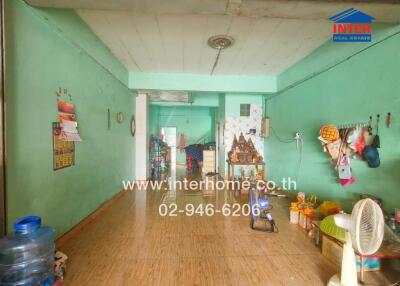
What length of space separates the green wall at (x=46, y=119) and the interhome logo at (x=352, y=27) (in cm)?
254

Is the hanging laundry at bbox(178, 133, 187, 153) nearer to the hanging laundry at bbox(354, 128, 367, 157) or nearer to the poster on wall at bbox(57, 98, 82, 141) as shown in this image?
the poster on wall at bbox(57, 98, 82, 141)

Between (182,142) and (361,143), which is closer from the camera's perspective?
(361,143)

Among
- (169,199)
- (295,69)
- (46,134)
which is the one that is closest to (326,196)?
(295,69)

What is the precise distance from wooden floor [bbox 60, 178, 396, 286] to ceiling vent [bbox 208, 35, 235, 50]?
2.37 metres

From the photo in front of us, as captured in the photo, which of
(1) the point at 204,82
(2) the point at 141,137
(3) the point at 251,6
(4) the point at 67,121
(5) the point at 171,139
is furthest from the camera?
(5) the point at 171,139

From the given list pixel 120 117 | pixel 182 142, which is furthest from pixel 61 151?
pixel 182 142

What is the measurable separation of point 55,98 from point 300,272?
8.70 ft

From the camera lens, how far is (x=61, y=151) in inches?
77.2

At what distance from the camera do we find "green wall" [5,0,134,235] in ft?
4.74

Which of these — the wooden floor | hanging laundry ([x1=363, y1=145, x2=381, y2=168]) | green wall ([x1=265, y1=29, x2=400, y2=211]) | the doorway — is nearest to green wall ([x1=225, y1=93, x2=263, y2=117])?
green wall ([x1=265, y1=29, x2=400, y2=211])

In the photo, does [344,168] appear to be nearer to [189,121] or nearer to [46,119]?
[46,119]

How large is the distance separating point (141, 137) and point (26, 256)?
12.1 ft

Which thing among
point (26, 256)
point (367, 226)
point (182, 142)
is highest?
point (182, 142)

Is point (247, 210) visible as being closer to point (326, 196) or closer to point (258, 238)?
point (258, 238)
